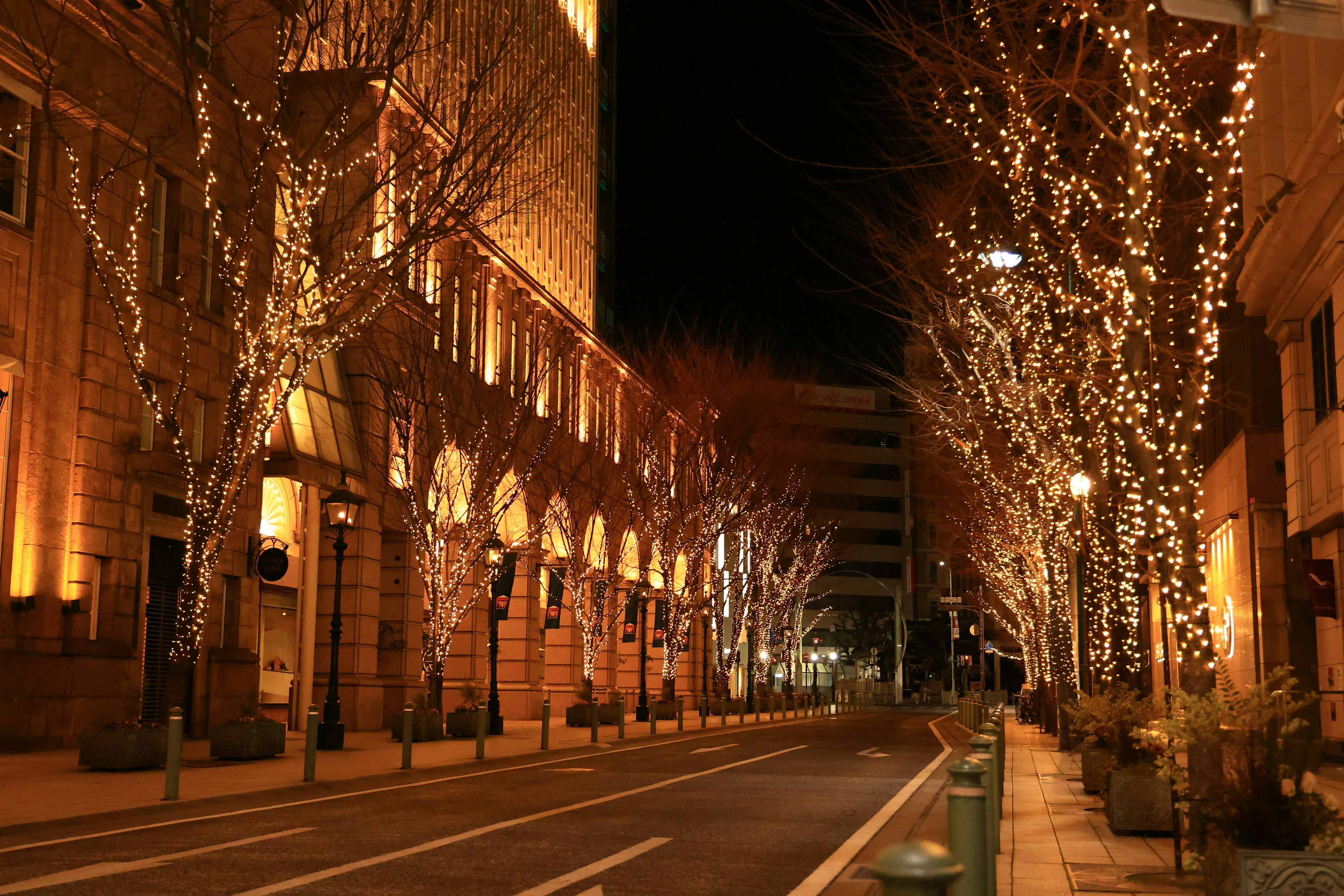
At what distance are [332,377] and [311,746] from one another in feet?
52.7

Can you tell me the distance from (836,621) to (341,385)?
9656 cm

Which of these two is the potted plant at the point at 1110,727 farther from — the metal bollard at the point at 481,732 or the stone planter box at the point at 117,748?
the stone planter box at the point at 117,748

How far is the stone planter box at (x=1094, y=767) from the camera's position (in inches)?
640

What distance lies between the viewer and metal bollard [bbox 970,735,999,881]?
728 cm

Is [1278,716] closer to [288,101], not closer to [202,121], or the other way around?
[202,121]

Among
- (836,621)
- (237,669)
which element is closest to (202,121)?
(237,669)

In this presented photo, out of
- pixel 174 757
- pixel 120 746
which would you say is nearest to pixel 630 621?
pixel 120 746

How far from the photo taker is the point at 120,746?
1866 cm

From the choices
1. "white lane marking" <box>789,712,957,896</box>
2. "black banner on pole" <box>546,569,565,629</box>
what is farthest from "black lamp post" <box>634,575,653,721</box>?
"white lane marking" <box>789,712,957,896</box>

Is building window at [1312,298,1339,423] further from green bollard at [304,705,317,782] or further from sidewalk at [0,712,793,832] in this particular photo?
green bollard at [304,705,317,782]

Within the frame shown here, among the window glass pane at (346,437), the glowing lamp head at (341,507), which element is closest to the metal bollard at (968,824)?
the glowing lamp head at (341,507)

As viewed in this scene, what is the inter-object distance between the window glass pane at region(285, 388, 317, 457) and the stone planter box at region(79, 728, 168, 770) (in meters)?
11.2

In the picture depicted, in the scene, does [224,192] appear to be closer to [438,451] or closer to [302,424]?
[302,424]

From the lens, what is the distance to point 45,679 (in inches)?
862
